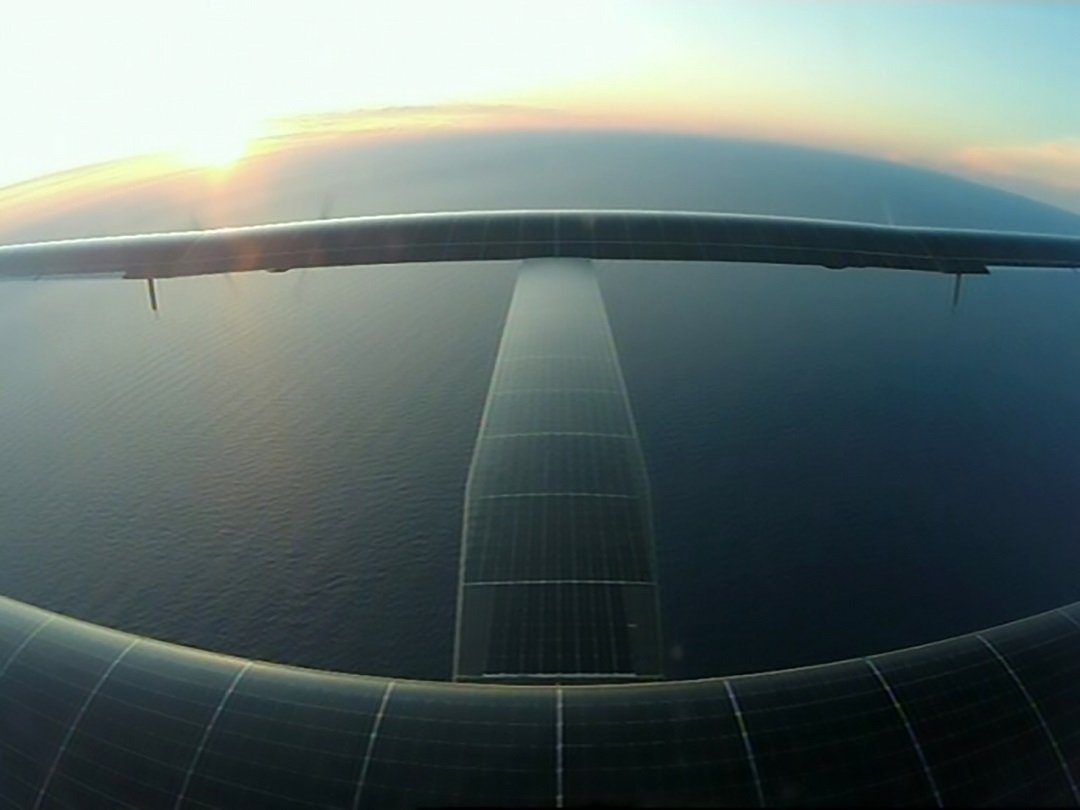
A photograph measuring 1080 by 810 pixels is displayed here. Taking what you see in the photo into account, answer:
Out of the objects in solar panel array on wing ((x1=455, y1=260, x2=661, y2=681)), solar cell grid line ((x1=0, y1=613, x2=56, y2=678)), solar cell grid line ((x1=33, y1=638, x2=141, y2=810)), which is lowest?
solar cell grid line ((x1=33, y1=638, x2=141, y2=810))

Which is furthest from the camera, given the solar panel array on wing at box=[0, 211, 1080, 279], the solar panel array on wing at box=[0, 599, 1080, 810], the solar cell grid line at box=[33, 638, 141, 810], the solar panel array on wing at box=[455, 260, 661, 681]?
the solar panel array on wing at box=[0, 211, 1080, 279]

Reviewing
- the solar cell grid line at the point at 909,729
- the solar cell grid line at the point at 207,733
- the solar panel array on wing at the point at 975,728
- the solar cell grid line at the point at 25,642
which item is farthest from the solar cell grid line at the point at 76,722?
the solar panel array on wing at the point at 975,728

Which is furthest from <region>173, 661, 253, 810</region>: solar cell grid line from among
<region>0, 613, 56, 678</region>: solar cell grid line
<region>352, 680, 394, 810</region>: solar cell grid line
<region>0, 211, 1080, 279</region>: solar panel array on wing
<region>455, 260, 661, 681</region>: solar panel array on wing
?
<region>0, 211, 1080, 279</region>: solar panel array on wing

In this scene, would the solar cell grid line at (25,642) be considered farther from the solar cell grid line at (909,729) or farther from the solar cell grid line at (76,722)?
the solar cell grid line at (909,729)

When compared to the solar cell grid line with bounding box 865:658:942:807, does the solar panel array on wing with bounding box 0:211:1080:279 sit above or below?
above

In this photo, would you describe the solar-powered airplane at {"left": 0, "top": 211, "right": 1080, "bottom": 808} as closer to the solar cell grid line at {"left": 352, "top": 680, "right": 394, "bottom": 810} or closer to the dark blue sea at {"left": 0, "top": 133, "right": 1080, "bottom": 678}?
the solar cell grid line at {"left": 352, "top": 680, "right": 394, "bottom": 810}

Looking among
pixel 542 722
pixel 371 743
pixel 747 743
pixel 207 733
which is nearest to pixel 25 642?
pixel 207 733

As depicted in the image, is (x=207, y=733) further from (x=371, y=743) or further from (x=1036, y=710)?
(x=1036, y=710)

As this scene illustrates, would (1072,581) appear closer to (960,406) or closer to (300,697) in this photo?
(960,406)
